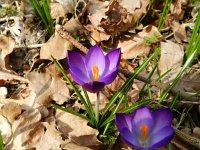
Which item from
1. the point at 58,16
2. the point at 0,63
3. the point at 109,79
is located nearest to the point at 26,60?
the point at 0,63

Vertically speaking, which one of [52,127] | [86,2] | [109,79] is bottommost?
[52,127]

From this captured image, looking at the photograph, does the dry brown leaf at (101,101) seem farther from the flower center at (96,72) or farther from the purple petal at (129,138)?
the purple petal at (129,138)

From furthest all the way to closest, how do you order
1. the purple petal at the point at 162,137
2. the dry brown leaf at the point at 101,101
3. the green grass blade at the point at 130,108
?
the dry brown leaf at the point at 101,101
the green grass blade at the point at 130,108
the purple petal at the point at 162,137

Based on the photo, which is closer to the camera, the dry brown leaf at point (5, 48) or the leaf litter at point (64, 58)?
the leaf litter at point (64, 58)

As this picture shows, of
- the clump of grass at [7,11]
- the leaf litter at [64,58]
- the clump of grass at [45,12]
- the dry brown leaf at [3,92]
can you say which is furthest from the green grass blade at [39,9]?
the dry brown leaf at [3,92]

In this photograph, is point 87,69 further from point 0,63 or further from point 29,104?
point 0,63

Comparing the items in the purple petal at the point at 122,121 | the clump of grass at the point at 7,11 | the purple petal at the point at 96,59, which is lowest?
the purple petal at the point at 122,121

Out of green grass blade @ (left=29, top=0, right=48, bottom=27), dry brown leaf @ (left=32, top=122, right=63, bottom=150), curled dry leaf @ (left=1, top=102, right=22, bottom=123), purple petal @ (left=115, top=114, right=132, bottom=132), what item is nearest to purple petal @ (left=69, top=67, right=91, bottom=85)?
purple petal @ (left=115, top=114, right=132, bottom=132)
